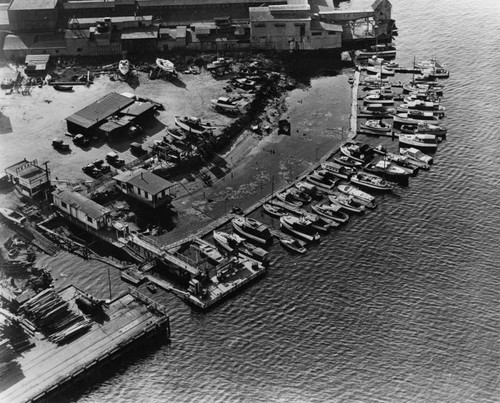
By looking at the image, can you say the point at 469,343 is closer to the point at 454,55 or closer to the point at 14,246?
the point at 14,246

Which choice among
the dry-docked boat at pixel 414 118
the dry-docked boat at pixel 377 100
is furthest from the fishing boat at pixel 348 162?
the dry-docked boat at pixel 377 100

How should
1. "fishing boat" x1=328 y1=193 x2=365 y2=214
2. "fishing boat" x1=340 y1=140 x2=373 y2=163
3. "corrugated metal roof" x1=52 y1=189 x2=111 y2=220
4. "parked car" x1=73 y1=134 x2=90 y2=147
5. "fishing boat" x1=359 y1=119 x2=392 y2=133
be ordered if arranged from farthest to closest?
"fishing boat" x1=359 y1=119 x2=392 y2=133 < "parked car" x1=73 y1=134 x2=90 y2=147 < "fishing boat" x1=340 y1=140 x2=373 y2=163 < "fishing boat" x1=328 y1=193 x2=365 y2=214 < "corrugated metal roof" x1=52 y1=189 x2=111 y2=220

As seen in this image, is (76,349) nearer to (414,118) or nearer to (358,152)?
(358,152)

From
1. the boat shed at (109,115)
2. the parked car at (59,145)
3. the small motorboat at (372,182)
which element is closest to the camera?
the small motorboat at (372,182)

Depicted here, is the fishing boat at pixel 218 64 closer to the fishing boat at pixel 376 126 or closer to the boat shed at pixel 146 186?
the fishing boat at pixel 376 126

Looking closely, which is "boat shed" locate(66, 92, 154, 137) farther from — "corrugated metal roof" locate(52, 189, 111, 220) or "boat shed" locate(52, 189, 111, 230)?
"boat shed" locate(52, 189, 111, 230)

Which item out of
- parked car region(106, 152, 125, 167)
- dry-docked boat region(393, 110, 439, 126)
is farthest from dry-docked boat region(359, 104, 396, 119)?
parked car region(106, 152, 125, 167)
